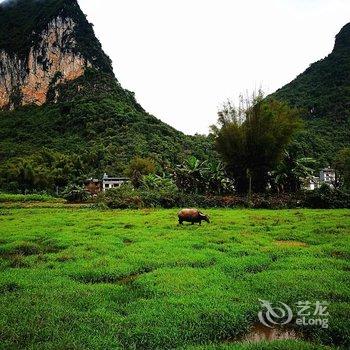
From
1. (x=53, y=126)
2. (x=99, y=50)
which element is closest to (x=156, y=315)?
Result: (x=53, y=126)

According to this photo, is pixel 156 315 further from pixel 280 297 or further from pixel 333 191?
pixel 333 191

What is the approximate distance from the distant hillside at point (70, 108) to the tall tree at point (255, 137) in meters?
50.0

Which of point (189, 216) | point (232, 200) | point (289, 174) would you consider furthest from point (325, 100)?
point (189, 216)

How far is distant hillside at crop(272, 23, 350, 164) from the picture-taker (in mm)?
92469

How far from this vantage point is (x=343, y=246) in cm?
1409

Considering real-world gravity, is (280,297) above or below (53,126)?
below

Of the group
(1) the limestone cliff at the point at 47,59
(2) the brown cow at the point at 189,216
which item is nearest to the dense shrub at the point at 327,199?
(2) the brown cow at the point at 189,216

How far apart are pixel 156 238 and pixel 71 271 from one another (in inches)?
223

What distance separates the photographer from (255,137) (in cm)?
4000

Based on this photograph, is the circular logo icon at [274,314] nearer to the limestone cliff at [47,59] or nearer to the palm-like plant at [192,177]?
the palm-like plant at [192,177]

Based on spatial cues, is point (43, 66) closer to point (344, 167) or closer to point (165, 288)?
point (344, 167)

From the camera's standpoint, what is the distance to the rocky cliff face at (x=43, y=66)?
6280 inches

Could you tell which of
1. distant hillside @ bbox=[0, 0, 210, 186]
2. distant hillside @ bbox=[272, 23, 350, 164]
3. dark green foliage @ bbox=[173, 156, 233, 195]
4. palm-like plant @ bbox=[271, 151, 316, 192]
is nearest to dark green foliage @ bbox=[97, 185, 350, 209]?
palm-like plant @ bbox=[271, 151, 316, 192]

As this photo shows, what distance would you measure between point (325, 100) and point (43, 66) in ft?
384
